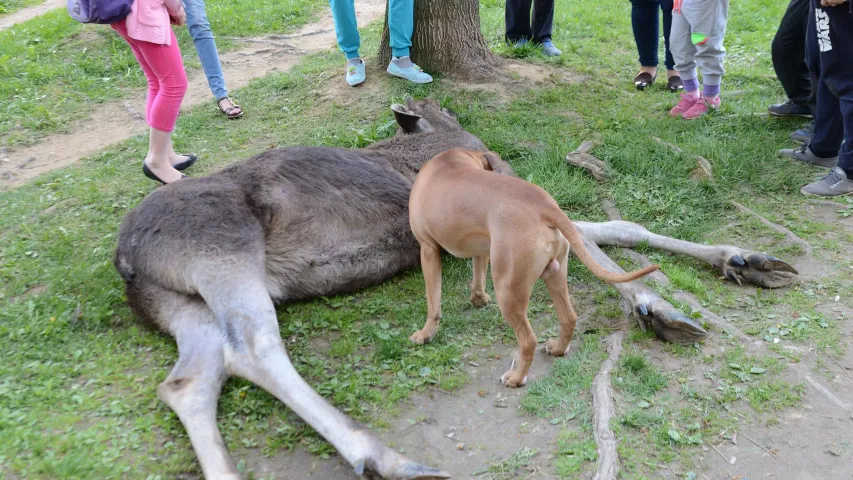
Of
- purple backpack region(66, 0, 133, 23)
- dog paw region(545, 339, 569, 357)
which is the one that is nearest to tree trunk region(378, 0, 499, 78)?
purple backpack region(66, 0, 133, 23)

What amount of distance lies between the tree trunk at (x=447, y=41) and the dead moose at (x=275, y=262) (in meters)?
2.16

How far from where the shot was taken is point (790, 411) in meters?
2.76

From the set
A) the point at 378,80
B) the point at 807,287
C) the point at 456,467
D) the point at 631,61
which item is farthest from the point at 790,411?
the point at 631,61

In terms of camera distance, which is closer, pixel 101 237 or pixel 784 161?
pixel 101 237

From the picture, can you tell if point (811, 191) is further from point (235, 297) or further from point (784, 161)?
point (235, 297)

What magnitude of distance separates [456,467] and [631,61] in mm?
6737

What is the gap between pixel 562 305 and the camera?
3.11 meters

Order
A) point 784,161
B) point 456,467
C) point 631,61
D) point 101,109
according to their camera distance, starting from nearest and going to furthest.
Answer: point 456,467 → point 784,161 → point 101,109 → point 631,61

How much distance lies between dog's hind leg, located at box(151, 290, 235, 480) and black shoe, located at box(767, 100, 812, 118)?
524 cm

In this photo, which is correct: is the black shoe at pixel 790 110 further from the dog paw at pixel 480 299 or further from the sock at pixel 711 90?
the dog paw at pixel 480 299

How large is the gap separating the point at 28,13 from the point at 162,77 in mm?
9344

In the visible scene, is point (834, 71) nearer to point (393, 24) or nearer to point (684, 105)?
point (684, 105)

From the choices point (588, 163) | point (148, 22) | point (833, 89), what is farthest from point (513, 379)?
point (148, 22)

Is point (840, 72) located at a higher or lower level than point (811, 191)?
higher
